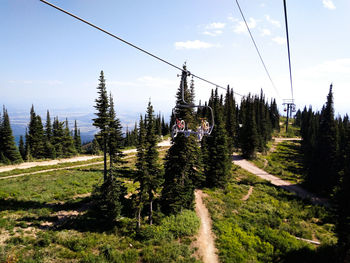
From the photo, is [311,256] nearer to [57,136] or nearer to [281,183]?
[281,183]

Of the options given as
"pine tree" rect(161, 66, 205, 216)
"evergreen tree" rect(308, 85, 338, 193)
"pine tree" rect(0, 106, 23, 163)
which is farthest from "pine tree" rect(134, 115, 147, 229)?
"pine tree" rect(0, 106, 23, 163)

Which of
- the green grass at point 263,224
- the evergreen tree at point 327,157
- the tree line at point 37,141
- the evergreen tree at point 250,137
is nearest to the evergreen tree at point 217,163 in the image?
Result: the green grass at point 263,224

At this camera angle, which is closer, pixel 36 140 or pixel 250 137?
pixel 250 137

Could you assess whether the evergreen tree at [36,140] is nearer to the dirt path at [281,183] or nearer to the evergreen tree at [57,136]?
the evergreen tree at [57,136]

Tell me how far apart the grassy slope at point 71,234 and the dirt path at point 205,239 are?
3.59ft

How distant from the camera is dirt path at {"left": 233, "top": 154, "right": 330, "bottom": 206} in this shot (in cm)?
3900

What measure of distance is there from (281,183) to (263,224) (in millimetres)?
24812

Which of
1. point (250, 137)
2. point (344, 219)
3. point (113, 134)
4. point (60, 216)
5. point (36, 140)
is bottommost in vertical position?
point (60, 216)

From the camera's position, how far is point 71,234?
19234 mm

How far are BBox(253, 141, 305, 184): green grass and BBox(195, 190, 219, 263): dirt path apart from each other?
1345 inches

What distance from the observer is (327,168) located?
46344mm

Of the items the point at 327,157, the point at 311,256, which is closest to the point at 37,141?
the point at 311,256

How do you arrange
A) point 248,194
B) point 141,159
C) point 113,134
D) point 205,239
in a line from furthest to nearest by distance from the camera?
1. point 248,194
2. point 113,134
3. point 205,239
4. point 141,159

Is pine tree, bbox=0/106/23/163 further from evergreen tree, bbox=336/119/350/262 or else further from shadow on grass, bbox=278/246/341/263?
evergreen tree, bbox=336/119/350/262
